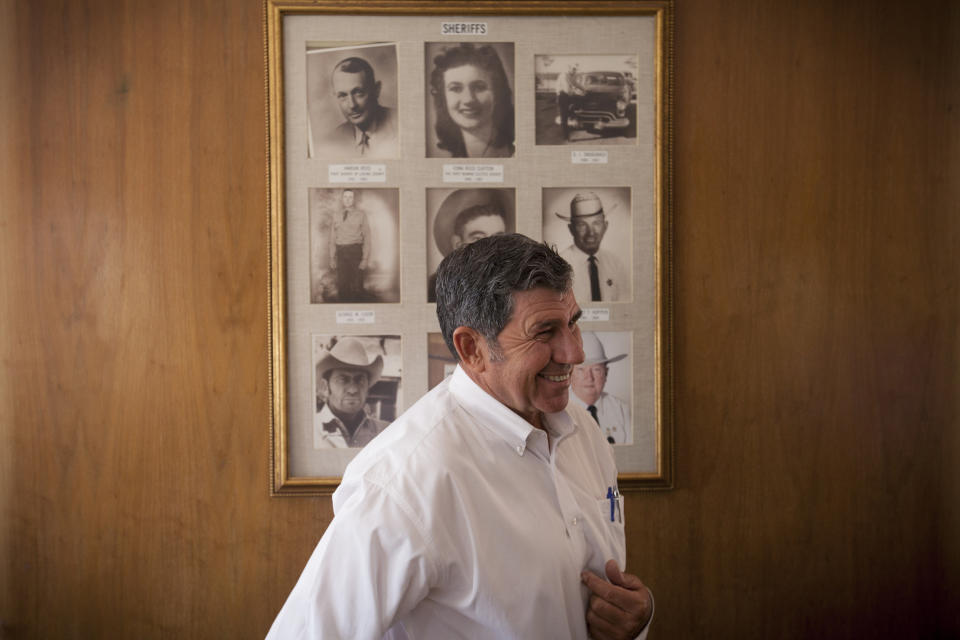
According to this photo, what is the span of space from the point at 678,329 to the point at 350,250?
1.08 m

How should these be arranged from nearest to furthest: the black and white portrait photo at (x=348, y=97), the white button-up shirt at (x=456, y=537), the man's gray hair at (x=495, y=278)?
1. the white button-up shirt at (x=456, y=537)
2. the man's gray hair at (x=495, y=278)
3. the black and white portrait photo at (x=348, y=97)

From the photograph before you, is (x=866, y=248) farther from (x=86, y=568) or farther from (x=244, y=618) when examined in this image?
(x=86, y=568)

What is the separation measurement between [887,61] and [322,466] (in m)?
2.24

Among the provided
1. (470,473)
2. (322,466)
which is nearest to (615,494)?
(470,473)

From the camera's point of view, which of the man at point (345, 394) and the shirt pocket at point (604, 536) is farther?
the man at point (345, 394)

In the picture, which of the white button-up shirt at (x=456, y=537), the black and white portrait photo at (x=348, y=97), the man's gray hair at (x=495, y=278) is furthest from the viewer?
the black and white portrait photo at (x=348, y=97)

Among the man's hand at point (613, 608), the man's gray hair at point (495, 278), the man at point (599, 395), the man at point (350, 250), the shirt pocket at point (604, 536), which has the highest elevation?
the man at point (350, 250)

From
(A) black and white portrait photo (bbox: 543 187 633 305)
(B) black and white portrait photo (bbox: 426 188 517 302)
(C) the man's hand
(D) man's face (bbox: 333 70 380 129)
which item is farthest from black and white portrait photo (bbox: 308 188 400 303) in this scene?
(C) the man's hand

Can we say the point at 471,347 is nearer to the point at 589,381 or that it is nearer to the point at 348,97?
the point at 589,381

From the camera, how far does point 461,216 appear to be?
186 cm

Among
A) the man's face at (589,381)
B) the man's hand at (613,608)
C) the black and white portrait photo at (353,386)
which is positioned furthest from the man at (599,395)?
the man's hand at (613,608)

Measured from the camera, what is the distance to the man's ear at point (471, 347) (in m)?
1.18

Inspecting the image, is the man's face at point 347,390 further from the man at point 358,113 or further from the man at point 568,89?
the man at point 568,89

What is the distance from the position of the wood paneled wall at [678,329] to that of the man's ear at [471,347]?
911 mm
